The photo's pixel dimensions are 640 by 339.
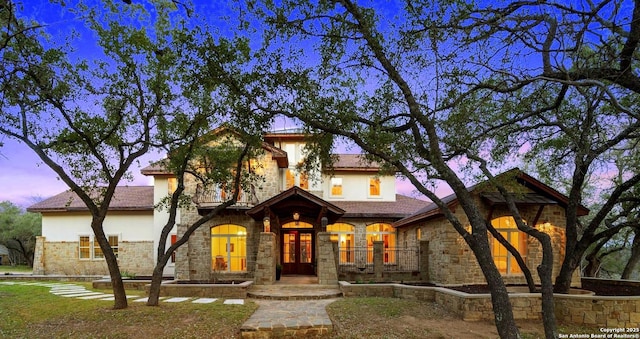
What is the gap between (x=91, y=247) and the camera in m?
21.2

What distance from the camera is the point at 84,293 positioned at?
13.7 meters

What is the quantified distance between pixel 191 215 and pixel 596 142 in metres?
15.4

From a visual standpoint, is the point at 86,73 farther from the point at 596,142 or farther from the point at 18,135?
the point at 596,142

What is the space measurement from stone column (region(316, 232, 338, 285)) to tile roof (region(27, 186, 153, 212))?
34.5 feet

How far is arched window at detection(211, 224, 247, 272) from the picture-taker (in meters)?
17.9

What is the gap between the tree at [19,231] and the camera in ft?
99.5

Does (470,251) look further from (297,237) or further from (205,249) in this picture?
(205,249)

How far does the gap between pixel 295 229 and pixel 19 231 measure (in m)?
24.1

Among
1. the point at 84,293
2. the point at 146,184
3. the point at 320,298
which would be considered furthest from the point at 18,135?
the point at 146,184

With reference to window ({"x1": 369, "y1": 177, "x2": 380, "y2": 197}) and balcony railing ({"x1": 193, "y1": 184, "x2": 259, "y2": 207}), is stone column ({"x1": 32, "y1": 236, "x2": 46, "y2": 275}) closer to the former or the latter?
balcony railing ({"x1": 193, "y1": 184, "x2": 259, "y2": 207})

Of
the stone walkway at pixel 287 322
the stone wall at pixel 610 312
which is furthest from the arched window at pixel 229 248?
the stone wall at pixel 610 312

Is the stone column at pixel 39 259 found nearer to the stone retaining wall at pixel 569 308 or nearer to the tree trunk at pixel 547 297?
the stone retaining wall at pixel 569 308

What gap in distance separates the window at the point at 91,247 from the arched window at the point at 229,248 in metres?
Answer: 6.71

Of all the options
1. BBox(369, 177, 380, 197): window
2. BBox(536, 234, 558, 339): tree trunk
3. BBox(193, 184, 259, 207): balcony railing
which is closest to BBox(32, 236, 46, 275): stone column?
BBox(193, 184, 259, 207): balcony railing
